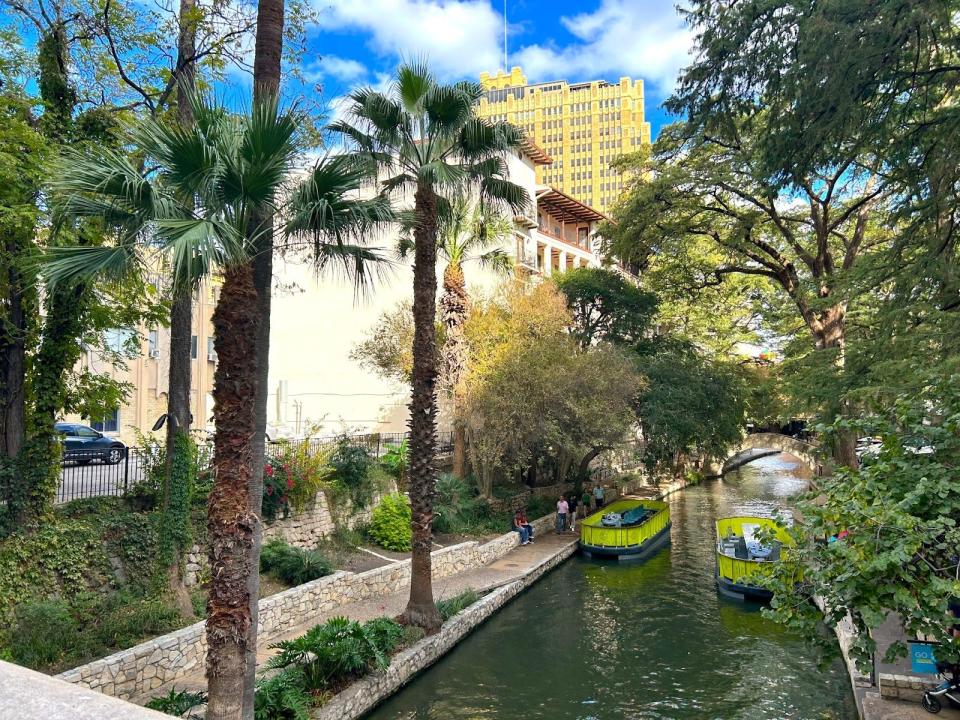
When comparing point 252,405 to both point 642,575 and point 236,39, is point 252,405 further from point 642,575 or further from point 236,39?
point 642,575

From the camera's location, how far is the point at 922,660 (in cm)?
1116

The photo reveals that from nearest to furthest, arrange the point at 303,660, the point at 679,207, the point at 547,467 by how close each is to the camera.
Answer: the point at 303,660 < the point at 679,207 < the point at 547,467

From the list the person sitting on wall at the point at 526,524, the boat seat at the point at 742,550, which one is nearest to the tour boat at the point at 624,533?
the person sitting on wall at the point at 526,524

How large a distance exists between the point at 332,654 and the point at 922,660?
9.76 metres

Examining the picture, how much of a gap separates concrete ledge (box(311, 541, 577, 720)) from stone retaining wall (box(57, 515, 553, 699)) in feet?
7.01

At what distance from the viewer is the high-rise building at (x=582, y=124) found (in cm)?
14512

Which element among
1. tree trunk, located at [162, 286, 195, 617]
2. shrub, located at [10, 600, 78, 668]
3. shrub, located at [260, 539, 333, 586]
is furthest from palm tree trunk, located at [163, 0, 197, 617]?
shrub, located at [260, 539, 333, 586]

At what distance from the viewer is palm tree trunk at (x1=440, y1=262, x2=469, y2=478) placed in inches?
1049

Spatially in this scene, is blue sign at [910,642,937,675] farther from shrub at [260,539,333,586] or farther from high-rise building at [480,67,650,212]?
high-rise building at [480,67,650,212]

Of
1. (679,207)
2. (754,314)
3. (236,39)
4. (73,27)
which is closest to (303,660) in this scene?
(236,39)

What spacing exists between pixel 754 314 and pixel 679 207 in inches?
693

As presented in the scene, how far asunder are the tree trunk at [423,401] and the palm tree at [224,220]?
18.8 feet

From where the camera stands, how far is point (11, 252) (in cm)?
1239

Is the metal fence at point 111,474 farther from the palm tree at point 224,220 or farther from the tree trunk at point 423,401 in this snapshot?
the palm tree at point 224,220
